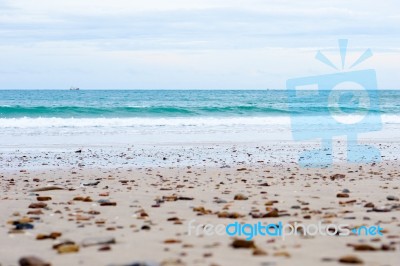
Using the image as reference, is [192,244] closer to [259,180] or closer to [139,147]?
[259,180]

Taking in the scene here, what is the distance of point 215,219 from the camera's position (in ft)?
20.3

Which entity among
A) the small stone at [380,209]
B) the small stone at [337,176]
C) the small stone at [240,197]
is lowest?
the small stone at [337,176]

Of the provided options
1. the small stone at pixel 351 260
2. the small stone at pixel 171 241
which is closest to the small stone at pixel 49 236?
the small stone at pixel 171 241

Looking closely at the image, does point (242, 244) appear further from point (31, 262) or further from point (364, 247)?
point (31, 262)

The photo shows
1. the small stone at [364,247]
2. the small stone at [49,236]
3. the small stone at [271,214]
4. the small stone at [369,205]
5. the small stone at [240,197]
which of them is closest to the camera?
the small stone at [364,247]

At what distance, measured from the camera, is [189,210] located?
22.9 ft

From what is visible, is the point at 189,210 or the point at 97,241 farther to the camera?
the point at 189,210

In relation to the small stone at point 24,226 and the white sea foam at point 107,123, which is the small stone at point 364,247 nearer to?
the small stone at point 24,226

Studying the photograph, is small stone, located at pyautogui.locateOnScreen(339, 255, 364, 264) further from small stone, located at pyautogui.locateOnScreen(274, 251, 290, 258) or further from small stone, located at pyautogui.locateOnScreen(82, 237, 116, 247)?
small stone, located at pyautogui.locateOnScreen(82, 237, 116, 247)

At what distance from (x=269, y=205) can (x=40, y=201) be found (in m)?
2.91

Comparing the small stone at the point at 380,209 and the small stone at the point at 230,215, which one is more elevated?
the small stone at the point at 230,215

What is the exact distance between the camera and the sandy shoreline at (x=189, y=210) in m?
4.52

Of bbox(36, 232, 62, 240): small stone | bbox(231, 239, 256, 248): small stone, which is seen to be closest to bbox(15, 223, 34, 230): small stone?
bbox(36, 232, 62, 240): small stone

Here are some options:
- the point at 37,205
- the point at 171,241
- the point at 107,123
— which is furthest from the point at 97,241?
the point at 107,123
